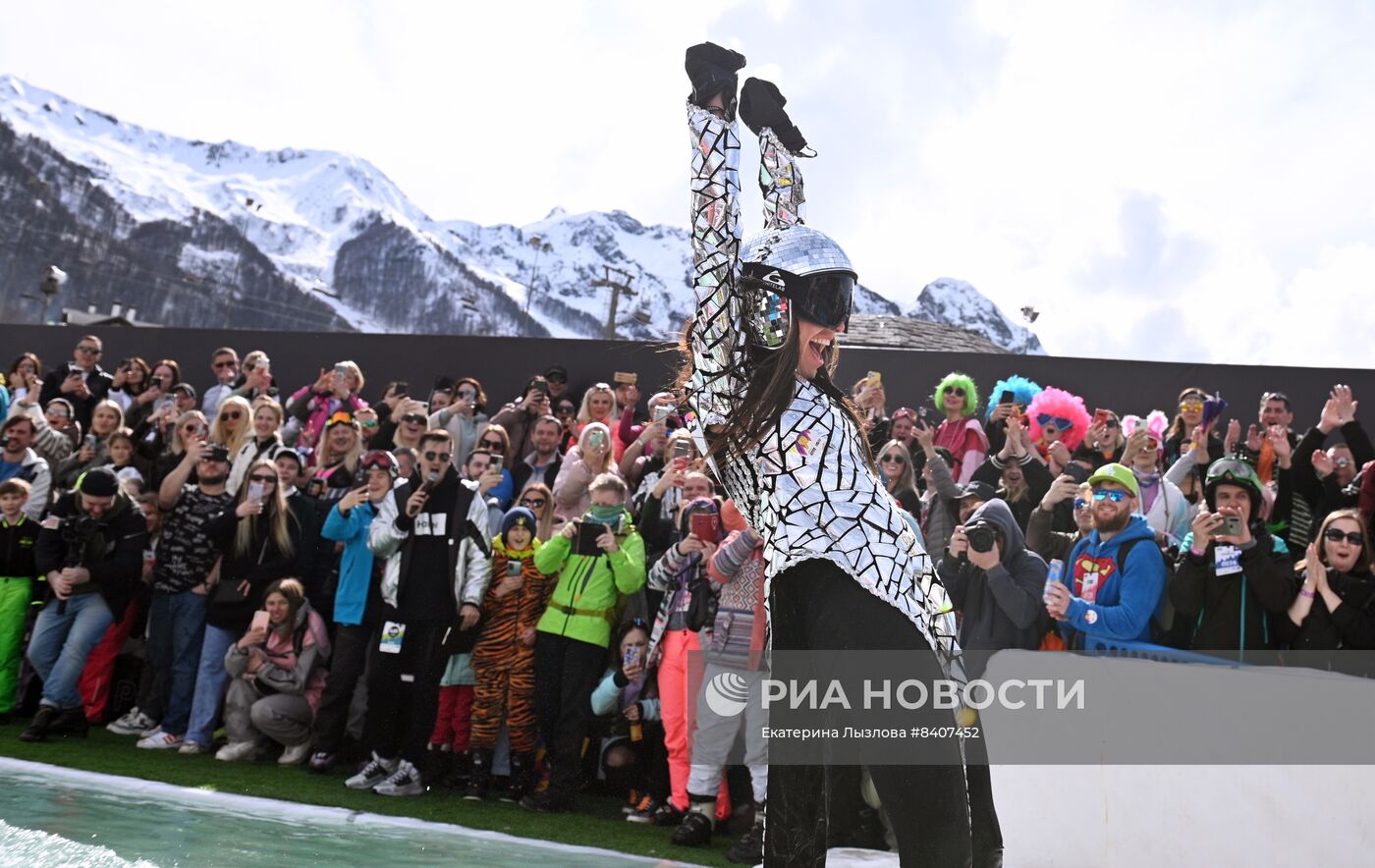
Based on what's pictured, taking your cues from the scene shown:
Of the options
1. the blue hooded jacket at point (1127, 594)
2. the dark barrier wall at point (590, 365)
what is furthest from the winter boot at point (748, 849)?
the dark barrier wall at point (590, 365)

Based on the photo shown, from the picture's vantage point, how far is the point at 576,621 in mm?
6914

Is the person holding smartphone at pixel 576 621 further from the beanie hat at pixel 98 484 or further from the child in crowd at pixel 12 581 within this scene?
the child in crowd at pixel 12 581

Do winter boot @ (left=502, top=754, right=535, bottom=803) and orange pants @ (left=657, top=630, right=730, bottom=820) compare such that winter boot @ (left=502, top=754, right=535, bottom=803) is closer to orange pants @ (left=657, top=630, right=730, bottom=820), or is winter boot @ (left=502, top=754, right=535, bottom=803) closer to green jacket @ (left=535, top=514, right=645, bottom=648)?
green jacket @ (left=535, top=514, right=645, bottom=648)

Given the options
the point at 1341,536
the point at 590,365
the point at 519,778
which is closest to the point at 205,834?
the point at 519,778

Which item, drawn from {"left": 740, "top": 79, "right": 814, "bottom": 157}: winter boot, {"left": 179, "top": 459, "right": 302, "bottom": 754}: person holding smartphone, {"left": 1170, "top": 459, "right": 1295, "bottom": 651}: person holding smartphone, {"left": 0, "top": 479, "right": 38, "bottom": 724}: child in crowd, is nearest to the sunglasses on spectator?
{"left": 1170, "top": 459, "right": 1295, "bottom": 651}: person holding smartphone

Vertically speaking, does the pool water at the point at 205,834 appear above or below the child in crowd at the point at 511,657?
below

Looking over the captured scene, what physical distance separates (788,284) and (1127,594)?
11.4ft

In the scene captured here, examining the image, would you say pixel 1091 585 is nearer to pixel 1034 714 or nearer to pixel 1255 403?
pixel 1034 714

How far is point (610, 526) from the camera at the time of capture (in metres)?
7.03

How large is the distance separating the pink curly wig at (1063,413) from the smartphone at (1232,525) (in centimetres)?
309

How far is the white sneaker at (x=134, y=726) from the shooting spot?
8.14m

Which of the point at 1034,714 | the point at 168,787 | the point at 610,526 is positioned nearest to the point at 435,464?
the point at 610,526

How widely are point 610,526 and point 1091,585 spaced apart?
8.96ft

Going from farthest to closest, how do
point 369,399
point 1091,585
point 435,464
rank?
point 369,399, point 435,464, point 1091,585
